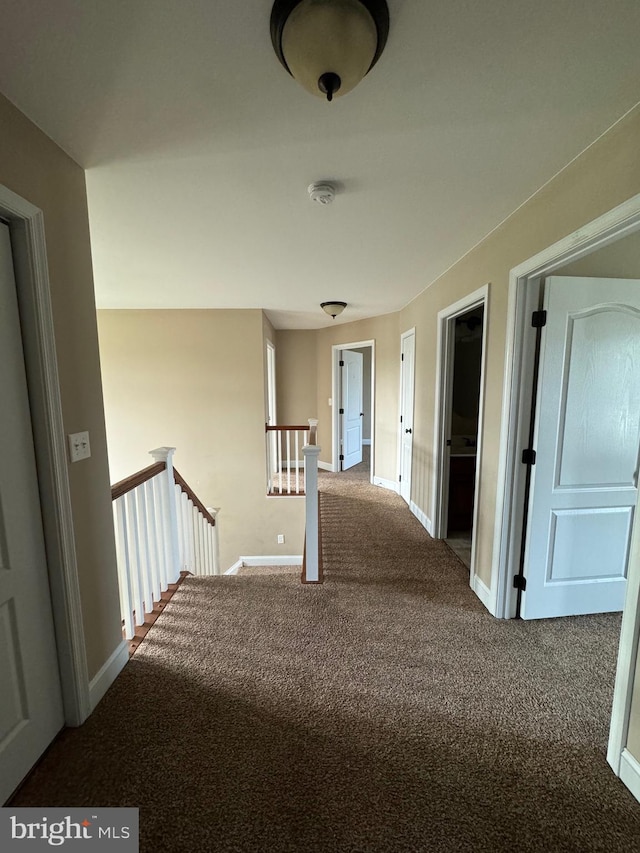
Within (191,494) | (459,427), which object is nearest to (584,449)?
(459,427)

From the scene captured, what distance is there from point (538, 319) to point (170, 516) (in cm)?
264

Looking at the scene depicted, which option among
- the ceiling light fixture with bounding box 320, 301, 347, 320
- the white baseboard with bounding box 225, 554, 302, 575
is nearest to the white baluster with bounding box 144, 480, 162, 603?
the white baseboard with bounding box 225, 554, 302, 575

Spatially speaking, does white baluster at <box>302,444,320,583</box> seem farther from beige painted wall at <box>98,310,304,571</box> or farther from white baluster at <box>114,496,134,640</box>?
beige painted wall at <box>98,310,304,571</box>

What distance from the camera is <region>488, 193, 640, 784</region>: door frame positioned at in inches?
47.9

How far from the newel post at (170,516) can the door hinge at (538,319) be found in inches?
93.1

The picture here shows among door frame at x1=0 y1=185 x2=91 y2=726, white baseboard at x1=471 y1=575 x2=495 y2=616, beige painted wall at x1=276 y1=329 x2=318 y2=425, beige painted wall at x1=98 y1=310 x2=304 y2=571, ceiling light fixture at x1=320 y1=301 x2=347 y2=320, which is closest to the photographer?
door frame at x1=0 y1=185 x2=91 y2=726

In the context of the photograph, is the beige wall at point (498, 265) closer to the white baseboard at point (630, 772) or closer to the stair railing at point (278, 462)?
the white baseboard at point (630, 772)

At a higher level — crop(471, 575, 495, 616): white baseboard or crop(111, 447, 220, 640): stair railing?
crop(111, 447, 220, 640): stair railing

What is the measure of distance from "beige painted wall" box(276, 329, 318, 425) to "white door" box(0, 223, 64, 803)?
4898 millimetres

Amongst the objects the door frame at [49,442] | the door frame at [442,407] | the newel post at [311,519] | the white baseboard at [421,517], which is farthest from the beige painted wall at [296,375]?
the door frame at [49,442]

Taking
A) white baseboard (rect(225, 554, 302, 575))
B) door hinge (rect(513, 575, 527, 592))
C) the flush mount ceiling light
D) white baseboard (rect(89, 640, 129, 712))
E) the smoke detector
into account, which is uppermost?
the smoke detector

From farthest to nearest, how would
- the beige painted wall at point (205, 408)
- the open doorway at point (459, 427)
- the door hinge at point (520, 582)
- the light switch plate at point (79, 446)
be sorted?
the beige painted wall at point (205, 408), the open doorway at point (459, 427), the door hinge at point (520, 582), the light switch plate at point (79, 446)

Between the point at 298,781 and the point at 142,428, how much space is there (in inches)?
163

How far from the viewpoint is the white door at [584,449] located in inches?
71.4
